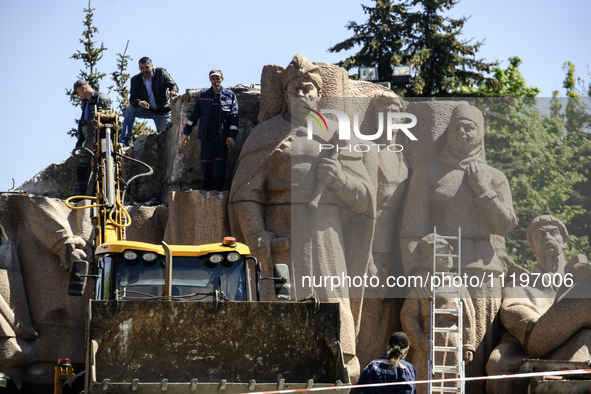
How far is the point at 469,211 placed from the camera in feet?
51.3

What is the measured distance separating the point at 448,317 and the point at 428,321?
11.6 inches

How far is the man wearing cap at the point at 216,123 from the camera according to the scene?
1528cm

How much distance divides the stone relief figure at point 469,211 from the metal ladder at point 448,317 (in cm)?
28

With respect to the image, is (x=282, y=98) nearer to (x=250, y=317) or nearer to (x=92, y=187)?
(x=92, y=187)

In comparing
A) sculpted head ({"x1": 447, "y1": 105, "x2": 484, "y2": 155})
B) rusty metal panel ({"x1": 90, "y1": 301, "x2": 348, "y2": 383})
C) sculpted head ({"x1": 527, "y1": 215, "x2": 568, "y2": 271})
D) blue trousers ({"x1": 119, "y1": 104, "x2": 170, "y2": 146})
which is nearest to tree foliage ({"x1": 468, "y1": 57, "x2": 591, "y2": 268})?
sculpted head ({"x1": 527, "y1": 215, "x2": 568, "y2": 271})

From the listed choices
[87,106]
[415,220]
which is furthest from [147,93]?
[415,220]

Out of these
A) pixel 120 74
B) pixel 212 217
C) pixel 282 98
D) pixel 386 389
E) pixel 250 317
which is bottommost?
pixel 386 389

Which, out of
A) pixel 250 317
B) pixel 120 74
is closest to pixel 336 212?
pixel 250 317

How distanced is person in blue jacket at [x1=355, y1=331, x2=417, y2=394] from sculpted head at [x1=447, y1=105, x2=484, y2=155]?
281 inches

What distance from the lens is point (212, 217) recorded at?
1500 cm

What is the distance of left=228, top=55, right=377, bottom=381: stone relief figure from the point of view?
48.3 feet

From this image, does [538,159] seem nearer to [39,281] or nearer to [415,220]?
[415,220]

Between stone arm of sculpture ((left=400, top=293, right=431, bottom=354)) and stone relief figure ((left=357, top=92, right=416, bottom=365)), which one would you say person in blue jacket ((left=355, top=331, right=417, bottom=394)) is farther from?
stone relief figure ((left=357, top=92, right=416, bottom=365))

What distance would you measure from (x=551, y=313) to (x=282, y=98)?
487cm
